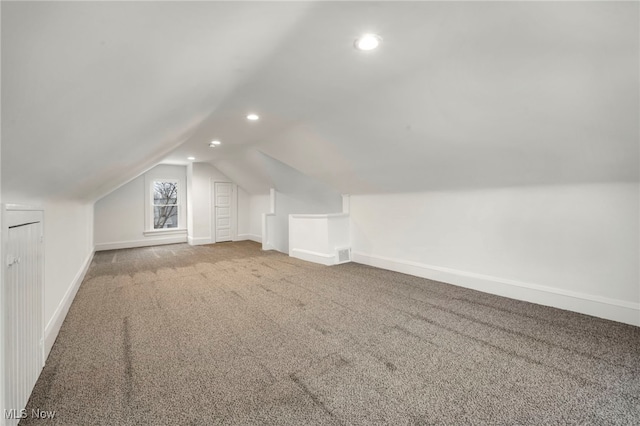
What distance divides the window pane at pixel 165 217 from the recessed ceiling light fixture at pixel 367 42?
23.5 ft

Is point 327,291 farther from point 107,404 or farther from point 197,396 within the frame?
point 107,404

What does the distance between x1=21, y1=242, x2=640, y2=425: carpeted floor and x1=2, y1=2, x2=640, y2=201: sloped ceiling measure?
4.04ft

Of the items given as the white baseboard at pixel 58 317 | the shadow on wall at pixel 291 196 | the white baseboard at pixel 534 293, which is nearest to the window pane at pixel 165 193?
the shadow on wall at pixel 291 196

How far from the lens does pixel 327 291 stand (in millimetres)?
3342

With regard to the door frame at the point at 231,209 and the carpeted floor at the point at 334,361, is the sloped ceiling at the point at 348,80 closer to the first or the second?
the carpeted floor at the point at 334,361

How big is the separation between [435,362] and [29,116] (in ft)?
7.83

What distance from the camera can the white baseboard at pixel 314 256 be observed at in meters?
4.72

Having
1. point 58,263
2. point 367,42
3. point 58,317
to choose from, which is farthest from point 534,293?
point 58,263

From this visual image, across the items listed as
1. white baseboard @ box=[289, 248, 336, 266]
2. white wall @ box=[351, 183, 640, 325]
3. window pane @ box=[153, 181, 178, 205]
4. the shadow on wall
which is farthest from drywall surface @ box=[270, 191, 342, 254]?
window pane @ box=[153, 181, 178, 205]

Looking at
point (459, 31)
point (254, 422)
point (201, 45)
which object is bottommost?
point (254, 422)

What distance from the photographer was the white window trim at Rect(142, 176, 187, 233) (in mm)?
7098

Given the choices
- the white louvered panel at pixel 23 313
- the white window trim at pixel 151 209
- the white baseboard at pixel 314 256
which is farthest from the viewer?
the white window trim at pixel 151 209

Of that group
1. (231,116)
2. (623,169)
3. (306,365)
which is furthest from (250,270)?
(623,169)

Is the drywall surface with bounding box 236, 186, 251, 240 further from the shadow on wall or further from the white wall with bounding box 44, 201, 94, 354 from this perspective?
the white wall with bounding box 44, 201, 94, 354
